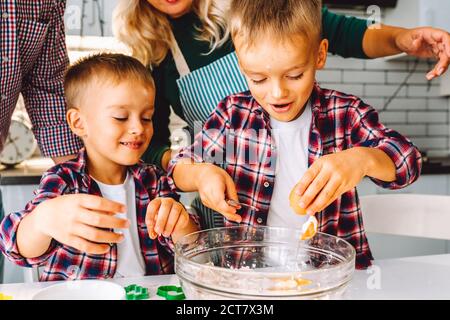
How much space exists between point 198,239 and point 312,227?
0.52 feet

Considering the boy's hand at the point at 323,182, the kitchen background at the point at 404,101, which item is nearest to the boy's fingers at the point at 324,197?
the boy's hand at the point at 323,182

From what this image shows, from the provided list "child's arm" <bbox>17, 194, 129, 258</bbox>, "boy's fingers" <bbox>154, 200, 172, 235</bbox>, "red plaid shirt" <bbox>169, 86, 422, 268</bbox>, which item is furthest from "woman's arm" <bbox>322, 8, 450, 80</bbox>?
"child's arm" <bbox>17, 194, 129, 258</bbox>

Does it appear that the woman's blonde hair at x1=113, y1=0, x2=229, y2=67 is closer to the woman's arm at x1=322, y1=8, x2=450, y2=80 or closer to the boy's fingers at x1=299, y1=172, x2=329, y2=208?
the woman's arm at x1=322, y1=8, x2=450, y2=80

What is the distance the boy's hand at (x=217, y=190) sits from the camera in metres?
0.71

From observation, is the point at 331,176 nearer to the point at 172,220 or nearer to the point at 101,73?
the point at 172,220

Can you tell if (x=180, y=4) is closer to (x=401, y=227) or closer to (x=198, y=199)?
(x=198, y=199)

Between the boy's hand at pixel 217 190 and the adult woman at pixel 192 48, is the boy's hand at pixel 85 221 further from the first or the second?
the adult woman at pixel 192 48

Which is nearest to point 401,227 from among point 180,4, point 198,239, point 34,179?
point 198,239

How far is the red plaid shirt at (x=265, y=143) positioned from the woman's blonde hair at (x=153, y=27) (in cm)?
13

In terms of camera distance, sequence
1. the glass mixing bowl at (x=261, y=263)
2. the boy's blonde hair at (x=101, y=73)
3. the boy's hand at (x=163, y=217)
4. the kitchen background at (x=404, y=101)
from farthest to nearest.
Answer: the kitchen background at (x=404, y=101) → the boy's blonde hair at (x=101, y=73) → the boy's hand at (x=163, y=217) → the glass mixing bowl at (x=261, y=263)

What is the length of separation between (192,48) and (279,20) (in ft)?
0.71

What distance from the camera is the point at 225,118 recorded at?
0.89 metres

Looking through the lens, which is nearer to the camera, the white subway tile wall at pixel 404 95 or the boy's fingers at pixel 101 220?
the boy's fingers at pixel 101 220
